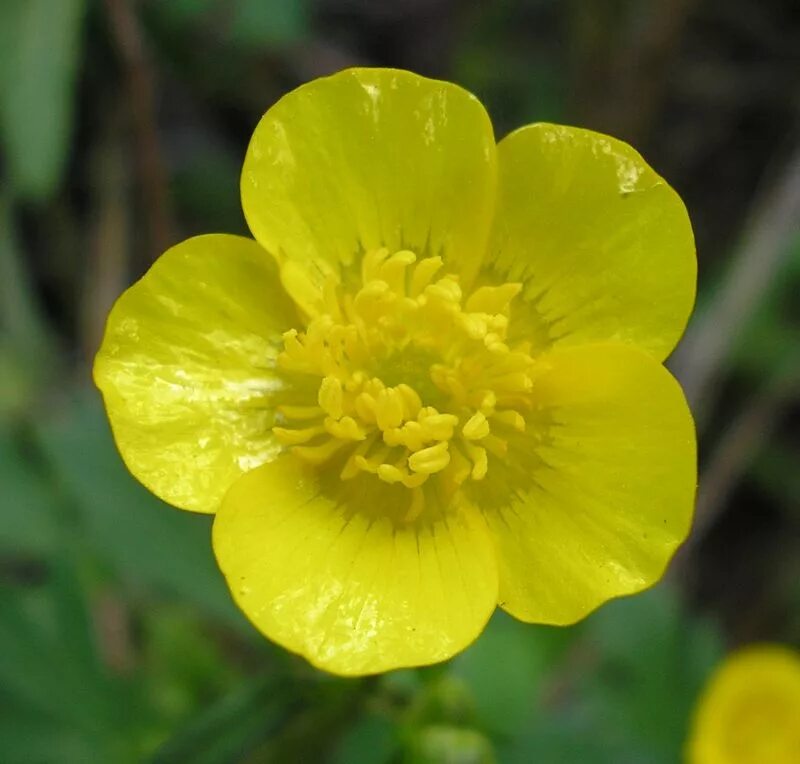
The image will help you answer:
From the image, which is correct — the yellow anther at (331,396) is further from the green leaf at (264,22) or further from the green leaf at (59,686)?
the green leaf at (264,22)

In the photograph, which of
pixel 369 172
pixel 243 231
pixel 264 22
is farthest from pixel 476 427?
pixel 264 22

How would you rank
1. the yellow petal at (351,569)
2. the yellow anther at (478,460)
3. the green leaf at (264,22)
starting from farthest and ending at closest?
1. the green leaf at (264,22)
2. the yellow anther at (478,460)
3. the yellow petal at (351,569)

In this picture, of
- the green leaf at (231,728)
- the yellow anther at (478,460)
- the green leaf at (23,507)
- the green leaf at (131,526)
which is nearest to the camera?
the yellow anther at (478,460)

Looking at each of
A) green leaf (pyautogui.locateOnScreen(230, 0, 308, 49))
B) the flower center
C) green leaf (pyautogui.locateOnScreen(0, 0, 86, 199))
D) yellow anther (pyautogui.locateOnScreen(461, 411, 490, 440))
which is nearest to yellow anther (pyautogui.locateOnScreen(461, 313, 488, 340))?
the flower center

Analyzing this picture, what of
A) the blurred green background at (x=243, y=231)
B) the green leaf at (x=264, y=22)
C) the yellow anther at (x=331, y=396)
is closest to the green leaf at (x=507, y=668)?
the blurred green background at (x=243, y=231)

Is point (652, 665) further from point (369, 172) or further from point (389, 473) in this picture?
point (369, 172)

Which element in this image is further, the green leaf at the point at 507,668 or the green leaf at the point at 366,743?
the green leaf at the point at 507,668
